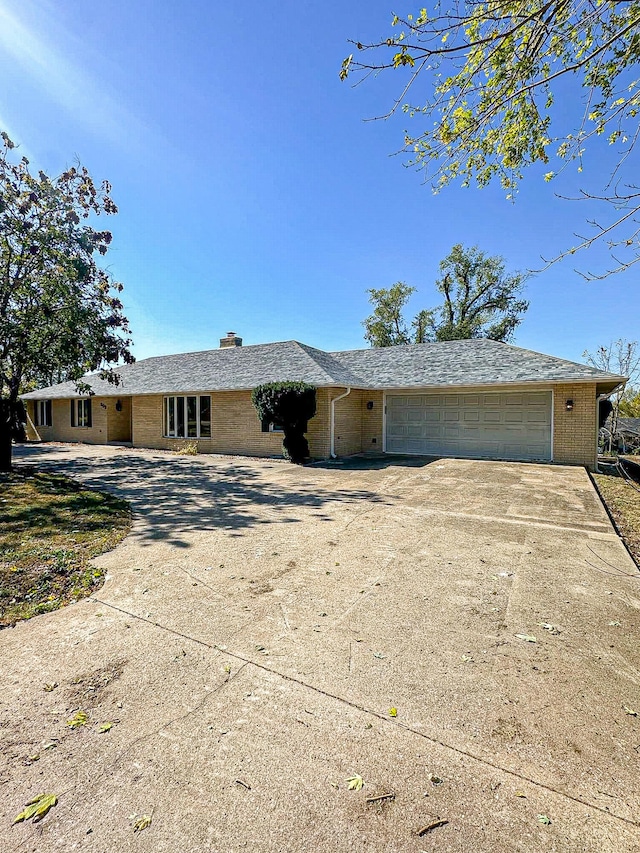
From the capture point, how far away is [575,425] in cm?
1178

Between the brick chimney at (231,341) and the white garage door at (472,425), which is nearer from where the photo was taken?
the white garage door at (472,425)

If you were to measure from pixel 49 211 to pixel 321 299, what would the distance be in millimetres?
12950

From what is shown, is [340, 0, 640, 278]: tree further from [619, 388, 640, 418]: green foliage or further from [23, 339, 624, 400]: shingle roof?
[619, 388, 640, 418]: green foliage

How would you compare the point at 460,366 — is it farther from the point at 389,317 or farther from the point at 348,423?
the point at 389,317

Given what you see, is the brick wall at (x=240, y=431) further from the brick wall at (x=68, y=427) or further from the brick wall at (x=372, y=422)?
the brick wall at (x=68, y=427)

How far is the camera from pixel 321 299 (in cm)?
2127

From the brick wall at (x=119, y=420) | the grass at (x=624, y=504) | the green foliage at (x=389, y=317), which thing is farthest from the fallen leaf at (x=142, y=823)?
the green foliage at (x=389, y=317)

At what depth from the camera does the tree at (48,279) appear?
10242 millimetres

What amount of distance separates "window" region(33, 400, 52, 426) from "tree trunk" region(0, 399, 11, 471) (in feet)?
38.0

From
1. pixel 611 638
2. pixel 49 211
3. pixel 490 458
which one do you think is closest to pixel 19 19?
pixel 49 211

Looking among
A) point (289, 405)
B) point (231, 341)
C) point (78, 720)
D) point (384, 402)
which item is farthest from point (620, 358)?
point (78, 720)

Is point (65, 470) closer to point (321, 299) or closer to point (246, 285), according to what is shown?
point (246, 285)

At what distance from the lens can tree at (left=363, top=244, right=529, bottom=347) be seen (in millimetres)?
28516

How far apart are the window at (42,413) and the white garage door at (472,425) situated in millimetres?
18237
